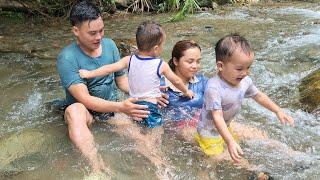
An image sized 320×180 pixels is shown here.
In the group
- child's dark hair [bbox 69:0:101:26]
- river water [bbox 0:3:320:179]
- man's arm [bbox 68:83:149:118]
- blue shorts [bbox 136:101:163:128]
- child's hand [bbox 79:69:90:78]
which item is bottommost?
river water [bbox 0:3:320:179]

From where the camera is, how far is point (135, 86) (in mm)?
3820

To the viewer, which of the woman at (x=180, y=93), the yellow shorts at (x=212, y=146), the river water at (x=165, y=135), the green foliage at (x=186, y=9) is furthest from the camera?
the green foliage at (x=186, y=9)

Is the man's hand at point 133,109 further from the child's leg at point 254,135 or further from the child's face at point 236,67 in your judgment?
the child's leg at point 254,135

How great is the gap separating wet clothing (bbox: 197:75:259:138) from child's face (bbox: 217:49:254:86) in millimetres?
71

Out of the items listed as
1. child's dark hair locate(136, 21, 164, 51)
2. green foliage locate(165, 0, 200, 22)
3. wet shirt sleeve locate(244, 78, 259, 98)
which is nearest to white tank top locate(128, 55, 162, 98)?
child's dark hair locate(136, 21, 164, 51)

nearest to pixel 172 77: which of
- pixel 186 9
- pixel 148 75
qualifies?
pixel 148 75

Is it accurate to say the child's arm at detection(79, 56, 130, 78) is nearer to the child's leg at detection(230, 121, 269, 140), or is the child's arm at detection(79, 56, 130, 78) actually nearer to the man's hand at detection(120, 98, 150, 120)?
the man's hand at detection(120, 98, 150, 120)

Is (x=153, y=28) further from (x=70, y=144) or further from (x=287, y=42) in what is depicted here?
(x=287, y=42)

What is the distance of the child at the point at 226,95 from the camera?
10.7ft

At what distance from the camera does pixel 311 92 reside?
192 inches

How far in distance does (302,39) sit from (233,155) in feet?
16.2

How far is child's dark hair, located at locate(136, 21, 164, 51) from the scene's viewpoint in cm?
364

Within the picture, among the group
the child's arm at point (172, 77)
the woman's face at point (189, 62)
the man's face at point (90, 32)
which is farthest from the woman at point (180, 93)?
the man's face at point (90, 32)

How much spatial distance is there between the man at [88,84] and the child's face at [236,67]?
66 cm
